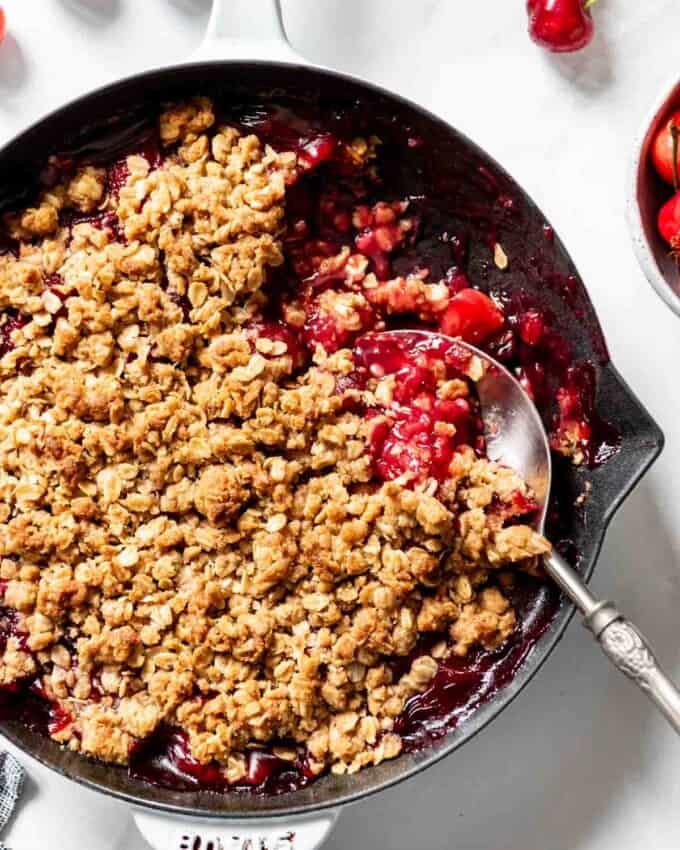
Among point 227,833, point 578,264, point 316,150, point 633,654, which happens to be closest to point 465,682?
point 633,654

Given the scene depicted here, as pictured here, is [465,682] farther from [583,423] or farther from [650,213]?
[650,213]

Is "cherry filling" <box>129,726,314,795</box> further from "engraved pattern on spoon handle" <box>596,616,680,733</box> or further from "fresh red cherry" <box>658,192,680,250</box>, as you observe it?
"fresh red cherry" <box>658,192,680,250</box>

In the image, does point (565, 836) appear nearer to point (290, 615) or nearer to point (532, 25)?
point (290, 615)

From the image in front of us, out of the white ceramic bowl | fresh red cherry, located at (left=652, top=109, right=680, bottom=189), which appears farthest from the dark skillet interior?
fresh red cherry, located at (left=652, top=109, right=680, bottom=189)

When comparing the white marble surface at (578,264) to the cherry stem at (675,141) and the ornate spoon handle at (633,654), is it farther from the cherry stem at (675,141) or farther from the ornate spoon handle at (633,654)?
the ornate spoon handle at (633,654)

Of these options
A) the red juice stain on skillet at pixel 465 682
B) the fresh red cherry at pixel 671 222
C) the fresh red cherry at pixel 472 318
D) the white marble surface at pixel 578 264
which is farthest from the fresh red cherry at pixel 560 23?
the red juice stain on skillet at pixel 465 682
